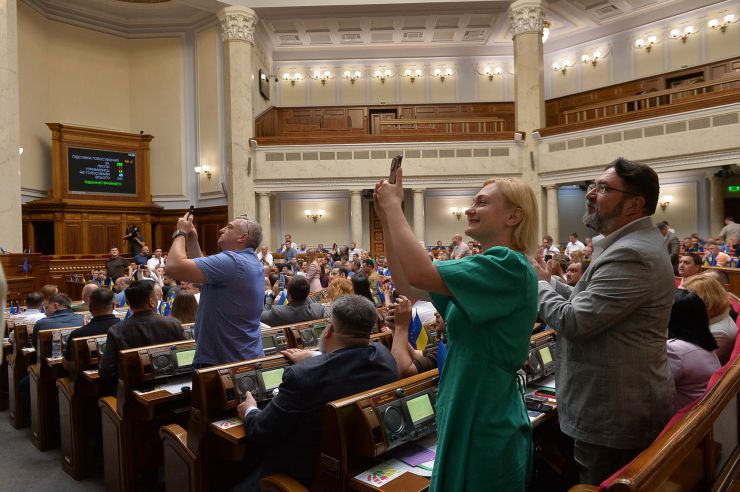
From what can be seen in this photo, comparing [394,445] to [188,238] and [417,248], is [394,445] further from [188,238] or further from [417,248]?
[188,238]

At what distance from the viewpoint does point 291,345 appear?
4.20m

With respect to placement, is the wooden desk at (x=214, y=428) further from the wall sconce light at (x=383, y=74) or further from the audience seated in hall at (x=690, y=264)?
the wall sconce light at (x=383, y=74)

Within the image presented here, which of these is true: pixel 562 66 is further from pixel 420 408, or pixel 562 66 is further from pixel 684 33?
pixel 420 408

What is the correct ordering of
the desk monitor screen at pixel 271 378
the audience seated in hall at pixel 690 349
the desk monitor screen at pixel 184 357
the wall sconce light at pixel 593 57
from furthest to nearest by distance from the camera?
the wall sconce light at pixel 593 57 < the desk monitor screen at pixel 184 357 < the desk monitor screen at pixel 271 378 < the audience seated in hall at pixel 690 349

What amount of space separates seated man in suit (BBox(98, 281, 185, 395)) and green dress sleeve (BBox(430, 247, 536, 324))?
2837 millimetres

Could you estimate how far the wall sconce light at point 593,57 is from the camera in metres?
17.7

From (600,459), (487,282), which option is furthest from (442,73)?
(487,282)

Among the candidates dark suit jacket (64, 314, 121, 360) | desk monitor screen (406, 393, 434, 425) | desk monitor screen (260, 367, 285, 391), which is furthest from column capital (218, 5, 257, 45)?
desk monitor screen (406, 393, 434, 425)

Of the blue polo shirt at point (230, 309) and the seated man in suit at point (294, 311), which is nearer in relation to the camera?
the blue polo shirt at point (230, 309)

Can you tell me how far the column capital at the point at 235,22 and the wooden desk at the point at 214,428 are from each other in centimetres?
1420

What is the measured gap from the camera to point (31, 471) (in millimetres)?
3934

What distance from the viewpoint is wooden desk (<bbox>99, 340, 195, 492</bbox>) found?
3.23 metres

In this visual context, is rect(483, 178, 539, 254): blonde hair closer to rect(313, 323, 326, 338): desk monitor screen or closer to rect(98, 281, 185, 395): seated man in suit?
rect(98, 281, 185, 395): seated man in suit

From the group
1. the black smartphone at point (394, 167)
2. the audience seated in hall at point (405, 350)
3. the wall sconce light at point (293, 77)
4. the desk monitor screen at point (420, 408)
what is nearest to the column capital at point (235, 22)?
the wall sconce light at point (293, 77)
